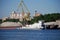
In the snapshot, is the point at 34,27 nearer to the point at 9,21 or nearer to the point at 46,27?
the point at 46,27

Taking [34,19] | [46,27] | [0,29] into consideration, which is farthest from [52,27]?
[0,29]

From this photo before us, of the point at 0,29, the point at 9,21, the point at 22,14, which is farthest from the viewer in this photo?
the point at 22,14

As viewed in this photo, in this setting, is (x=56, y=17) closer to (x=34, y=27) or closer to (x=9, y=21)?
(x=34, y=27)

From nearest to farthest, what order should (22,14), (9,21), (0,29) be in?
(9,21) < (0,29) < (22,14)

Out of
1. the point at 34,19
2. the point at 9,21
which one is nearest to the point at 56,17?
the point at 34,19

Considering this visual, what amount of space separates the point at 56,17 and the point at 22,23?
162 cm

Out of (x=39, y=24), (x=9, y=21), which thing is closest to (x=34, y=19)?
(x=39, y=24)

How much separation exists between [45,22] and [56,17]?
1.82 feet

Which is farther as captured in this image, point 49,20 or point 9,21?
point 49,20

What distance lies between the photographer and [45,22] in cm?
1337

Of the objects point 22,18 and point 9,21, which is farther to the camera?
point 22,18

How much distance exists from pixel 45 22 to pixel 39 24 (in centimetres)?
31

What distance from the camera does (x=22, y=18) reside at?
13.7 m

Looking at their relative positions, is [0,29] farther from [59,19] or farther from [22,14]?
[59,19]
